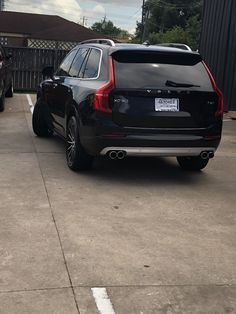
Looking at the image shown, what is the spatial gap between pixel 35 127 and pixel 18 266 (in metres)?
5.68

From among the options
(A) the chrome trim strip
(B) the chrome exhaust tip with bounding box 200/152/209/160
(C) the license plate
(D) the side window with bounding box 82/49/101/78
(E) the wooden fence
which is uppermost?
(D) the side window with bounding box 82/49/101/78

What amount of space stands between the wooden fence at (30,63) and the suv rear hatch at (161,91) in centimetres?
1322

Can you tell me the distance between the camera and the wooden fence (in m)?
19.3

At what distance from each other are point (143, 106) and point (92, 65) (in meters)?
1.16

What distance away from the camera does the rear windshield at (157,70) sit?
21.5ft

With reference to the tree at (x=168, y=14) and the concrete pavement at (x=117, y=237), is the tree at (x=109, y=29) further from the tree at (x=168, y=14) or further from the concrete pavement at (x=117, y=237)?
the concrete pavement at (x=117, y=237)

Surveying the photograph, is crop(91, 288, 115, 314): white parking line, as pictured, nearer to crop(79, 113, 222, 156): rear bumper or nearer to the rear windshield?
crop(79, 113, 222, 156): rear bumper

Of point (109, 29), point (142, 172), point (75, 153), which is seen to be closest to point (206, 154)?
point (142, 172)

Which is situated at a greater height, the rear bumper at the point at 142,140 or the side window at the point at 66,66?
the side window at the point at 66,66

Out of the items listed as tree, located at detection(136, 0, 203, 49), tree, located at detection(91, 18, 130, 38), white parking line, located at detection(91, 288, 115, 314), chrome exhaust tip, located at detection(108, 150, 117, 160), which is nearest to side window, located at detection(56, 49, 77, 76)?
chrome exhaust tip, located at detection(108, 150, 117, 160)

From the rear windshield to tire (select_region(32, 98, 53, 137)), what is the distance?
2.86 m

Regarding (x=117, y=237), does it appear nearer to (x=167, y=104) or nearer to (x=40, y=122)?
(x=167, y=104)

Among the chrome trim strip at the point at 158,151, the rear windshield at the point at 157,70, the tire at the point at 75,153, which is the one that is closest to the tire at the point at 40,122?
the tire at the point at 75,153

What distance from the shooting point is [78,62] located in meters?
7.94
